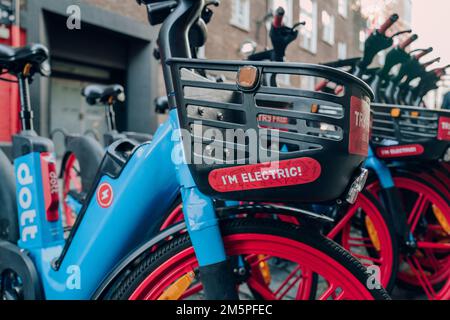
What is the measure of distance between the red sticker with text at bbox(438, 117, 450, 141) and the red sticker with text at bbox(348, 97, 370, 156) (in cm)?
116

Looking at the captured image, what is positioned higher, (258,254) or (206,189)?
(206,189)

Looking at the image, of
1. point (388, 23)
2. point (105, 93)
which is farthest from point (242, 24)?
point (105, 93)

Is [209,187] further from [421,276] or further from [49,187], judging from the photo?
[421,276]

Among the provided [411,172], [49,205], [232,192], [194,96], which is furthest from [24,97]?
[411,172]

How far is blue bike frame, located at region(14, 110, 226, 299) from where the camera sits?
76cm

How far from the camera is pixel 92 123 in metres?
6.20

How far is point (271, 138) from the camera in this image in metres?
0.66

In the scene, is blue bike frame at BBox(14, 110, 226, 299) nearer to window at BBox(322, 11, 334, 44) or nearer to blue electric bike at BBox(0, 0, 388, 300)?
blue electric bike at BBox(0, 0, 388, 300)

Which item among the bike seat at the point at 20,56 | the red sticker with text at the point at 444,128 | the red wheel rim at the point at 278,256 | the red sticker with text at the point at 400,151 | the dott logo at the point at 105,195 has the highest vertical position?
the bike seat at the point at 20,56

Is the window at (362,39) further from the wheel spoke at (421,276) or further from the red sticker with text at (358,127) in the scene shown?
the red sticker with text at (358,127)

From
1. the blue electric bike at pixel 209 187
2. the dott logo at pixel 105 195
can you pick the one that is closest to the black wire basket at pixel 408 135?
the blue electric bike at pixel 209 187

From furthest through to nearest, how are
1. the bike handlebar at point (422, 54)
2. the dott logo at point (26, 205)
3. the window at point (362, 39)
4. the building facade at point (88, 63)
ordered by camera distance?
the bike handlebar at point (422, 54) → the window at point (362, 39) → the building facade at point (88, 63) → the dott logo at point (26, 205)

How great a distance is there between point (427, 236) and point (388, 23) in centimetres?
129

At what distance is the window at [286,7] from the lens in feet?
4.94
